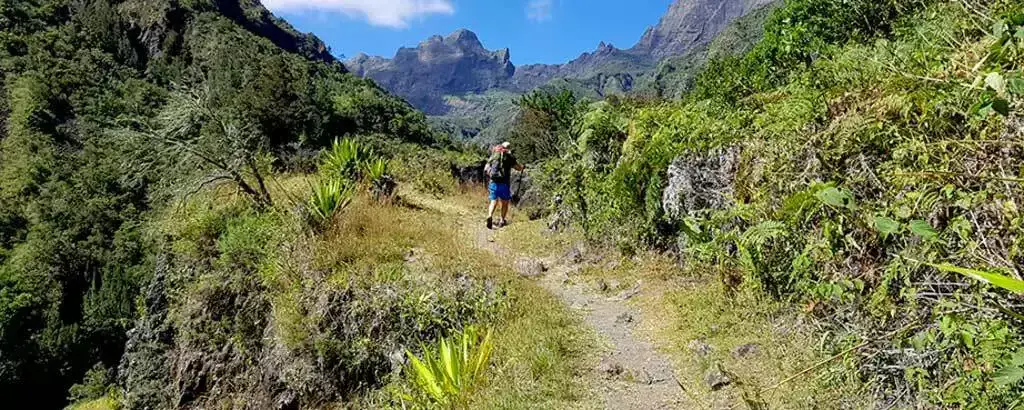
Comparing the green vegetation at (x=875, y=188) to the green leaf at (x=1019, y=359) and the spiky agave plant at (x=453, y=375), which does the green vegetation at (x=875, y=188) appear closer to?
the green leaf at (x=1019, y=359)

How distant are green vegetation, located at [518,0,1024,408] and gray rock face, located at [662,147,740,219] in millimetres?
19

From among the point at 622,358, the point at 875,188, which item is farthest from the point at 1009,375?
the point at 622,358

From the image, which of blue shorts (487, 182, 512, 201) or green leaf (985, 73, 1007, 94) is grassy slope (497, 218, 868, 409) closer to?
green leaf (985, 73, 1007, 94)

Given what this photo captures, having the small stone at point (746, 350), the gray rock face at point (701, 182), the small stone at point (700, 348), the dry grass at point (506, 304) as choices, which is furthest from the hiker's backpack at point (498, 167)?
the small stone at point (746, 350)

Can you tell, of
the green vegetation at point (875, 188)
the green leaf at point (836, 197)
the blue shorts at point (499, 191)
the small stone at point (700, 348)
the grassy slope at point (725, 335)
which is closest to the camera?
the green vegetation at point (875, 188)

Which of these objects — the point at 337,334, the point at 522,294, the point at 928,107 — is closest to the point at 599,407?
the point at 522,294

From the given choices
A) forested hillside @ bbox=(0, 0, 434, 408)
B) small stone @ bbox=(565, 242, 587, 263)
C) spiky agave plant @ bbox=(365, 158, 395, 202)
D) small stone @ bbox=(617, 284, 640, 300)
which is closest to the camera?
small stone @ bbox=(617, 284, 640, 300)

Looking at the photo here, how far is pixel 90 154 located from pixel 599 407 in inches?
2142

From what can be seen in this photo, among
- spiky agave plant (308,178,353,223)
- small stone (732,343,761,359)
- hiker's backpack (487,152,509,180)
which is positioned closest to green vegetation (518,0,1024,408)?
small stone (732,343,761,359)

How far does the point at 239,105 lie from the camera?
19.6 metres

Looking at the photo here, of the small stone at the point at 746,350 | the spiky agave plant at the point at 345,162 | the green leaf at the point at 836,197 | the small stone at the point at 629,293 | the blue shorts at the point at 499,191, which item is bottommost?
the small stone at the point at 629,293

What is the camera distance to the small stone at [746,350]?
4309 mm

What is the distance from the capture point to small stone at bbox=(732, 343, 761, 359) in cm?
431

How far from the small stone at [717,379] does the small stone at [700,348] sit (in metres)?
0.29
